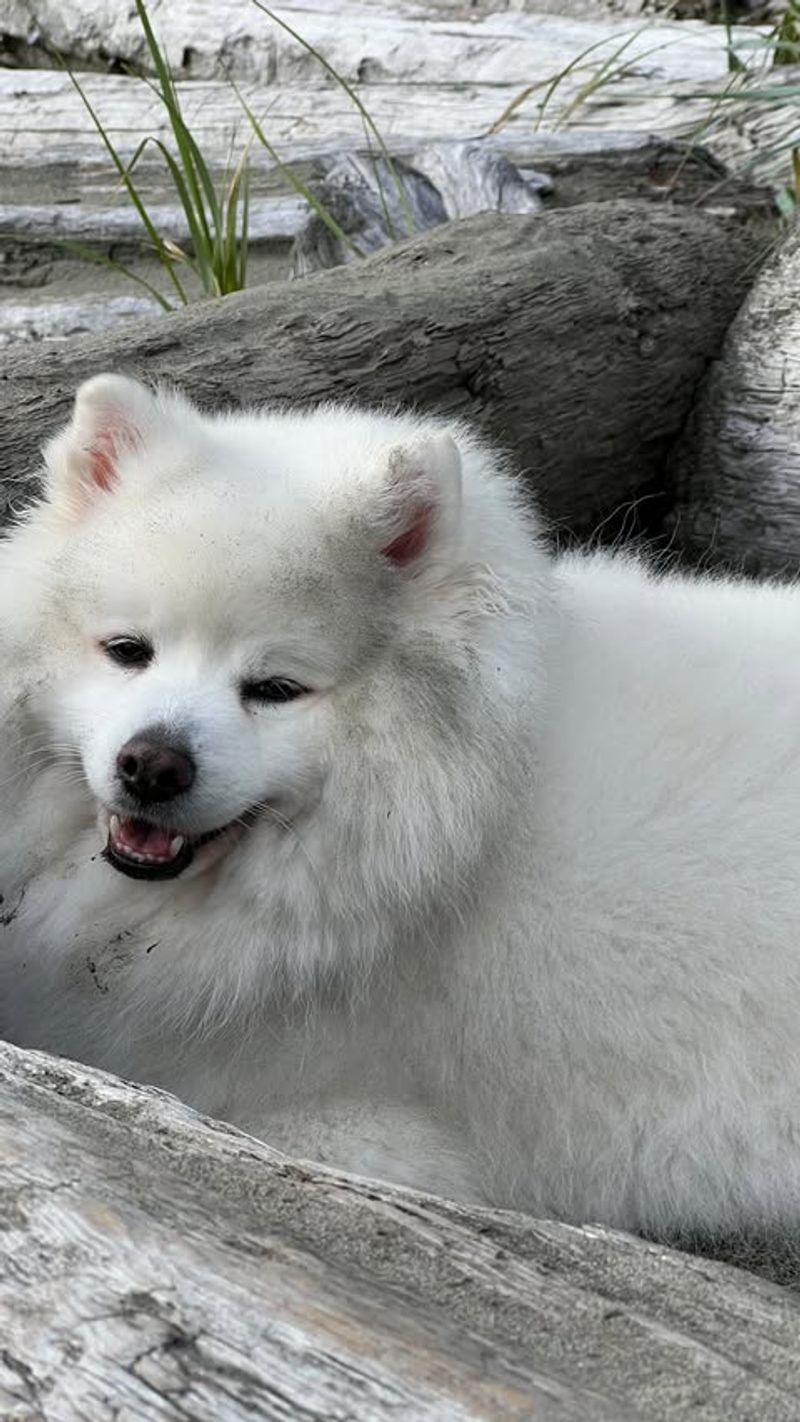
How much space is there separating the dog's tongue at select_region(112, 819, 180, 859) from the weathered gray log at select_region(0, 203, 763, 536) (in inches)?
50.0

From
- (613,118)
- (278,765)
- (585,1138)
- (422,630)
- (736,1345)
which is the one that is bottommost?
(585,1138)

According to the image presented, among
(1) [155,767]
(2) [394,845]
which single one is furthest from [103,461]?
(2) [394,845]

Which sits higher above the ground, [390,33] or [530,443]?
[390,33]

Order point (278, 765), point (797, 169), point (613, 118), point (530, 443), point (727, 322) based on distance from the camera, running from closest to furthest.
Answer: point (278, 765) → point (530, 443) → point (727, 322) → point (797, 169) → point (613, 118)

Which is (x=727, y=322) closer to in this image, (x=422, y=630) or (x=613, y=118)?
(x=613, y=118)

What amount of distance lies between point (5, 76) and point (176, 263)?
2.13m

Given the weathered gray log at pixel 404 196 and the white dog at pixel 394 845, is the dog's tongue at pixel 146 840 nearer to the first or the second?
the white dog at pixel 394 845

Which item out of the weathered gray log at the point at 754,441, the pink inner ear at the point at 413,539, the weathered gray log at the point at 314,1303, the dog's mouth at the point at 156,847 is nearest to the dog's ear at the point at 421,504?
the pink inner ear at the point at 413,539

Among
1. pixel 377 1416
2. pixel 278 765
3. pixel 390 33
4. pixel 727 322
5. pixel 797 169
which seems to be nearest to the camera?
pixel 377 1416

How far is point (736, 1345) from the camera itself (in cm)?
174

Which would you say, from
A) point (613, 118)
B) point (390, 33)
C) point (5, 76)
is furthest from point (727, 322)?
point (5, 76)

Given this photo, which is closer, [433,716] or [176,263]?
[433,716]

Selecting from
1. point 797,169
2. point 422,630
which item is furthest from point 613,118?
point 422,630

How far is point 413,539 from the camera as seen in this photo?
8.55 feet
